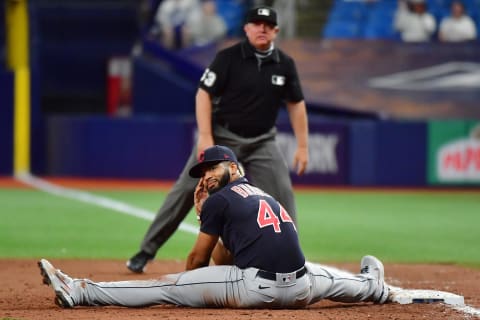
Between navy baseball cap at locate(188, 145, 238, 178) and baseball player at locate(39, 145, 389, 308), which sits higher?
navy baseball cap at locate(188, 145, 238, 178)

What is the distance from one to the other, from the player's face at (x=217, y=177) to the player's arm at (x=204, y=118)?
149 centimetres

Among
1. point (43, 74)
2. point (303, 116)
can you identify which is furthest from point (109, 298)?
point (43, 74)

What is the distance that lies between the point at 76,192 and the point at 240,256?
1120 cm

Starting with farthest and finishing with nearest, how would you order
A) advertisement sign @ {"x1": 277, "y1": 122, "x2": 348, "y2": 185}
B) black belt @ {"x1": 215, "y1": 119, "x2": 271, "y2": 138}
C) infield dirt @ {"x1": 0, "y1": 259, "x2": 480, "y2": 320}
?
advertisement sign @ {"x1": 277, "y1": 122, "x2": 348, "y2": 185}, black belt @ {"x1": 215, "y1": 119, "x2": 271, "y2": 138}, infield dirt @ {"x1": 0, "y1": 259, "x2": 480, "y2": 320}

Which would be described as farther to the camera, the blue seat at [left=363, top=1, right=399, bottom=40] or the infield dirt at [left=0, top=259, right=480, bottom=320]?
the blue seat at [left=363, top=1, right=399, bottom=40]

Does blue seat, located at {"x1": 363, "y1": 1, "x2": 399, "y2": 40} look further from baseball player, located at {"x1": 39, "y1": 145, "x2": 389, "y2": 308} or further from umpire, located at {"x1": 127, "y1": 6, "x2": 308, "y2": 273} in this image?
baseball player, located at {"x1": 39, "y1": 145, "x2": 389, "y2": 308}

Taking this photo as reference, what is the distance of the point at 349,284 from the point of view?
673 cm

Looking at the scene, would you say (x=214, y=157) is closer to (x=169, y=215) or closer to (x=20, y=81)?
(x=169, y=215)

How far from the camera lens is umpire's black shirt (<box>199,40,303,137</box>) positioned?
816cm

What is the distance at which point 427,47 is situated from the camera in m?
20.8

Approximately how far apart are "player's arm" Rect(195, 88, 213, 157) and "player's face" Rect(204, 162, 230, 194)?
1.49 meters

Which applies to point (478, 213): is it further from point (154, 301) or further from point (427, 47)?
point (154, 301)

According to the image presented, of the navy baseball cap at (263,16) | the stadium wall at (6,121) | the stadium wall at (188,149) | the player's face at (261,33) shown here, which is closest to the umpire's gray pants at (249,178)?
the player's face at (261,33)

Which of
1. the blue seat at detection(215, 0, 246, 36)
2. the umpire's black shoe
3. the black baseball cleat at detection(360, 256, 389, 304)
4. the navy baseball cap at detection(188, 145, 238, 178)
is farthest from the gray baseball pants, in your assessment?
the blue seat at detection(215, 0, 246, 36)
